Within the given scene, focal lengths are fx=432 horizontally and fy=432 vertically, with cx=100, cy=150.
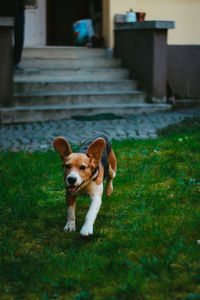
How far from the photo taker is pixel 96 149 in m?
3.61

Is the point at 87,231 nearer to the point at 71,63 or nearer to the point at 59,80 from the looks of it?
the point at 59,80

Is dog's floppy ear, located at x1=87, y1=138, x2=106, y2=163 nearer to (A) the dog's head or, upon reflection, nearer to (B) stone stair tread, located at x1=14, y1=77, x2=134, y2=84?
(A) the dog's head

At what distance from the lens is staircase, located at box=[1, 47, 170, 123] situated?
9.71 metres

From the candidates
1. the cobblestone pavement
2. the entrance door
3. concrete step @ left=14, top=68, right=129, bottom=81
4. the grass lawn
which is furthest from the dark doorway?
the grass lawn

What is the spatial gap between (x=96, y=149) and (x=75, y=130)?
15.5 feet

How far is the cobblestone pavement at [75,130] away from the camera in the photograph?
24.0 ft

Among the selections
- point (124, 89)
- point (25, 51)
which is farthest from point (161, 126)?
point (25, 51)

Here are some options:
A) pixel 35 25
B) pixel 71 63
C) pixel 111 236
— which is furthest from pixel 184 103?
pixel 111 236

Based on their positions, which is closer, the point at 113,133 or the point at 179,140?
the point at 179,140

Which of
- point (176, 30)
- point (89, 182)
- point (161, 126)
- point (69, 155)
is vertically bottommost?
point (161, 126)

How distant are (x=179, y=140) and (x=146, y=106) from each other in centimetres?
385

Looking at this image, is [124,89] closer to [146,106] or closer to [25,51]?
[146,106]

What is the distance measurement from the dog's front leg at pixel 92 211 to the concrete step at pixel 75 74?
7.14m

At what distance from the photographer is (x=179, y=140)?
6844mm
